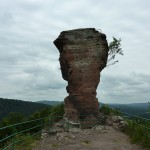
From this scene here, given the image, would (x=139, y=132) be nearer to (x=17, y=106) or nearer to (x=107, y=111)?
(x=107, y=111)

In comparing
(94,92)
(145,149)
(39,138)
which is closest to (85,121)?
(94,92)

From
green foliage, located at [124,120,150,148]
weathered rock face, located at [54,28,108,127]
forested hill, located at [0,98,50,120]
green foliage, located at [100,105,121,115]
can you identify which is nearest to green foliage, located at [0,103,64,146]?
weathered rock face, located at [54,28,108,127]

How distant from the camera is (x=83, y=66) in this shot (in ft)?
70.4

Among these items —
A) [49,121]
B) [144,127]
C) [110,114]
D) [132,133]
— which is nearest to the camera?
[144,127]

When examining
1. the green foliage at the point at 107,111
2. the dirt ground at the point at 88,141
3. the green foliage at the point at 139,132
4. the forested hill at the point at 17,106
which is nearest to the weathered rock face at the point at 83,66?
the green foliage at the point at 107,111

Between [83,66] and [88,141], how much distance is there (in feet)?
18.0

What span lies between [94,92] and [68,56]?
8.45 ft

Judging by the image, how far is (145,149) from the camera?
16.3 m

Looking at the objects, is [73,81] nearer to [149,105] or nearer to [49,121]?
[49,121]

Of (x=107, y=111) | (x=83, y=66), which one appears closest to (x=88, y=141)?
(x=83, y=66)

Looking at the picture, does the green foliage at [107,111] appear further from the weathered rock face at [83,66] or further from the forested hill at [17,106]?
the forested hill at [17,106]

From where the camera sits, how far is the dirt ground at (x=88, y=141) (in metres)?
16.2

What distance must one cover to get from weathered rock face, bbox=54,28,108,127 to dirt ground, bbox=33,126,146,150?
1746mm

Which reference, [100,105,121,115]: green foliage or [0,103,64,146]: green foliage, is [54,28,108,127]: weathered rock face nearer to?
[100,105,121,115]: green foliage
